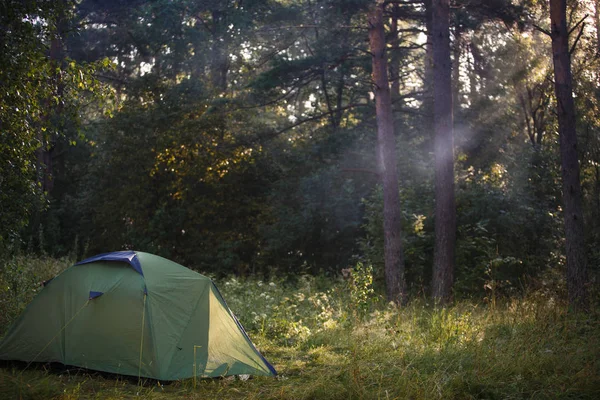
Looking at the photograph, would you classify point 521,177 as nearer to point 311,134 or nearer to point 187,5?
point 311,134

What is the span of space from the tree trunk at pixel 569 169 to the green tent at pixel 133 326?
212 inches

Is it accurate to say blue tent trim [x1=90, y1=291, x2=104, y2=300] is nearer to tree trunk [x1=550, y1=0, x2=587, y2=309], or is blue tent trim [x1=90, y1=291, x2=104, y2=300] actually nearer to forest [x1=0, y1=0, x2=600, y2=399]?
forest [x1=0, y1=0, x2=600, y2=399]

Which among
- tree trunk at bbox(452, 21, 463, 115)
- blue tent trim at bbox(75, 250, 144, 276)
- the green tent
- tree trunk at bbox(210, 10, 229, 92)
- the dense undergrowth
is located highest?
tree trunk at bbox(210, 10, 229, 92)

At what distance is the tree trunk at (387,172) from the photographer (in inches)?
475

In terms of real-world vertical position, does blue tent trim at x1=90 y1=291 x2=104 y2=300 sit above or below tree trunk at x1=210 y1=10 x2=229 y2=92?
below

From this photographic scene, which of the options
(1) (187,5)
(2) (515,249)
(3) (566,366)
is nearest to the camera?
(3) (566,366)

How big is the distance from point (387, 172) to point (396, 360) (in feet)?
20.9

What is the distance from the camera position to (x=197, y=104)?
18.4 metres

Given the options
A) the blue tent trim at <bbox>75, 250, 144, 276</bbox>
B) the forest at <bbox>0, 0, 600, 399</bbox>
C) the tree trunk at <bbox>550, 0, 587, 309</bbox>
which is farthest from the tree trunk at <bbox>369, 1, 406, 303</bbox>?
the blue tent trim at <bbox>75, 250, 144, 276</bbox>

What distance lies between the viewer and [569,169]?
9055 millimetres

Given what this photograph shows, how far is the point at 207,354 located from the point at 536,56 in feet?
49.1

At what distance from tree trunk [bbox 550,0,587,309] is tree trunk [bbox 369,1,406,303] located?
12.0 feet

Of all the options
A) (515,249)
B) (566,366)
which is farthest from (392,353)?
(515,249)

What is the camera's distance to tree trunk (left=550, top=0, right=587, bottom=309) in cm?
895
